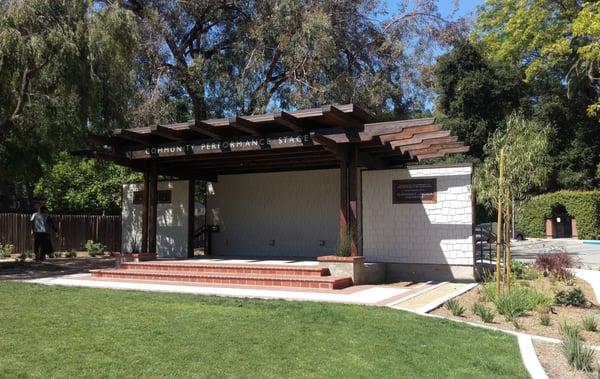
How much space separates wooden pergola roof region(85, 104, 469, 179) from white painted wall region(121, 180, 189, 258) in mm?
1556

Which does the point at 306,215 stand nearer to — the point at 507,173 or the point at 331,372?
the point at 507,173

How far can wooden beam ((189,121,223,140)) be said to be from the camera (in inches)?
547

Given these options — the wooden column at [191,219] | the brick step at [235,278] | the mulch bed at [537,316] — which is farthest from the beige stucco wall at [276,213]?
the mulch bed at [537,316]

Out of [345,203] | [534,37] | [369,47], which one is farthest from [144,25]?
[534,37]

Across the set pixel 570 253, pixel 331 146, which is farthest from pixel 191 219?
pixel 570 253


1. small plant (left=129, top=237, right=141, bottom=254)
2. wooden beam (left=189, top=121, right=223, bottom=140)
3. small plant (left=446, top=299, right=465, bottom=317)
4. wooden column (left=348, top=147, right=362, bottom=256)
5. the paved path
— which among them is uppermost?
wooden beam (left=189, top=121, right=223, bottom=140)

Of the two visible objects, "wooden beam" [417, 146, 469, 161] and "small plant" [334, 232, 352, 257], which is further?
"wooden beam" [417, 146, 469, 161]

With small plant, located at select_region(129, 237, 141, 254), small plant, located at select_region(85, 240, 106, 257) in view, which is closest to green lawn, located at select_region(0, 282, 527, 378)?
small plant, located at select_region(129, 237, 141, 254)

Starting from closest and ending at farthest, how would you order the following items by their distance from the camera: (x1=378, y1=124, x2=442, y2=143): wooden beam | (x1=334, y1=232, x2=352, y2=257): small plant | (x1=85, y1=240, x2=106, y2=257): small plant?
(x1=378, y1=124, x2=442, y2=143): wooden beam
(x1=334, y1=232, x2=352, y2=257): small plant
(x1=85, y1=240, x2=106, y2=257): small plant

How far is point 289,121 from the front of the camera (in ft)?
43.1

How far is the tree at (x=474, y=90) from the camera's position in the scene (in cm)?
3831

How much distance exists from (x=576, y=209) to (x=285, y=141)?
36537 millimetres

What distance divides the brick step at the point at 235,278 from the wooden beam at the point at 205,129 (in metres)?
3.53

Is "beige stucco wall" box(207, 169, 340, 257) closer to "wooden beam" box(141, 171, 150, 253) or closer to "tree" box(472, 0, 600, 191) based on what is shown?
"wooden beam" box(141, 171, 150, 253)
